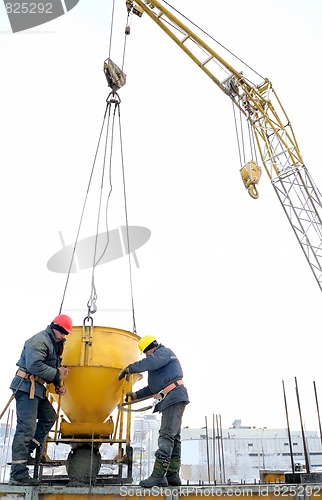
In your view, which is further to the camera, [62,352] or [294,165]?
[294,165]

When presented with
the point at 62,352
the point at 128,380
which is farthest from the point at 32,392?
the point at 128,380

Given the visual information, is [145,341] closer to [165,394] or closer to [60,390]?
[165,394]

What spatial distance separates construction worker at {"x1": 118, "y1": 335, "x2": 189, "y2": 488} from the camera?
15.5 feet

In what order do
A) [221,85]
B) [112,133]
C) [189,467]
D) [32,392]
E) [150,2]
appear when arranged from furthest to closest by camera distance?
1. [189,467]
2. [221,85]
3. [150,2]
4. [112,133]
5. [32,392]

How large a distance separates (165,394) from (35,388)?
1.48 meters

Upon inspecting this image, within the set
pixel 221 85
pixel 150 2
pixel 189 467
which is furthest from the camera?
pixel 189 467

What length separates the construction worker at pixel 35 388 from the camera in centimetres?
465

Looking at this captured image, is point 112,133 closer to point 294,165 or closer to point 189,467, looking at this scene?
point 294,165

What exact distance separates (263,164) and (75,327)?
1290 centimetres

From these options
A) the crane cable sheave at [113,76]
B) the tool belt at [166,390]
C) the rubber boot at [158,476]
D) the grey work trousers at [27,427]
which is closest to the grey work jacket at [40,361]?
the grey work trousers at [27,427]

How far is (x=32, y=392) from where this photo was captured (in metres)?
4.82

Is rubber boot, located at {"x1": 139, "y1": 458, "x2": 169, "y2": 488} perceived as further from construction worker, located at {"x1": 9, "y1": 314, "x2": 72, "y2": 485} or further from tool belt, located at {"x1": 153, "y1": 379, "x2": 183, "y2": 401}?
construction worker, located at {"x1": 9, "y1": 314, "x2": 72, "y2": 485}

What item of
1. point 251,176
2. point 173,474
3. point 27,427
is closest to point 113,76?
point 251,176

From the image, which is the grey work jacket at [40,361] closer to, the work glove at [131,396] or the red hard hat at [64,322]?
the red hard hat at [64,322]
